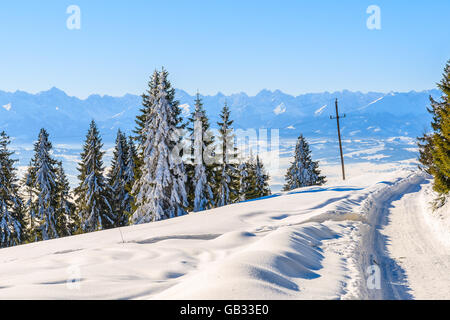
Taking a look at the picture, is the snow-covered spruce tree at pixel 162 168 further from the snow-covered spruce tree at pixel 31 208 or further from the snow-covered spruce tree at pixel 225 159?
the snow-covered spruce tree at pixel 31 208

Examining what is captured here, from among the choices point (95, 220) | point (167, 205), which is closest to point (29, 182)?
point (95, 220)

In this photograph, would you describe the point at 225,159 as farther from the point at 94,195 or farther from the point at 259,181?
the point at 259,181

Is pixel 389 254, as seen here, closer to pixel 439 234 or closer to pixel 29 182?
pixel 439 234

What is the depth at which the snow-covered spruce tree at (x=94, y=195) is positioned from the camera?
35.0 m

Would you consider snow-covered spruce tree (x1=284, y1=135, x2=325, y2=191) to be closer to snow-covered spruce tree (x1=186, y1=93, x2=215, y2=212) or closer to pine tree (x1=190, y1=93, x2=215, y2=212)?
snow-covered spruce tree (x1=186, y1=93, x2=215, y2=212)

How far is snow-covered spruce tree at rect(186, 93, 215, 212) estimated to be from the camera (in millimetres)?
29875

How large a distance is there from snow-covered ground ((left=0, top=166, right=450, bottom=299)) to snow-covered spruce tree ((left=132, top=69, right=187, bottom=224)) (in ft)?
41.1

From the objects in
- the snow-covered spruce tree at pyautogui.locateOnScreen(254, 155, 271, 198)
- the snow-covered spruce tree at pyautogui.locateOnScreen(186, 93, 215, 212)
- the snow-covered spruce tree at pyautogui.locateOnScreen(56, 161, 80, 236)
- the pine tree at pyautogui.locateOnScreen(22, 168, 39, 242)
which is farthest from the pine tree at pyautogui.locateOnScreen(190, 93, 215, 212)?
the snow-covered spruce tree at pyautogui.locateOnScreen(254, 155, 271, 198)

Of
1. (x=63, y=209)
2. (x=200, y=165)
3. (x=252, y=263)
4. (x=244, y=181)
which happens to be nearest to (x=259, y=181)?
(x=244, y=181)

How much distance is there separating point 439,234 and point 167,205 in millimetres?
20113

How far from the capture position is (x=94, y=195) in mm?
35156

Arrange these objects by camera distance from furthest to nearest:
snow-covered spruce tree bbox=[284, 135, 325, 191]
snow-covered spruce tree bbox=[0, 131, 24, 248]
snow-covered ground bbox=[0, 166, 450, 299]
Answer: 1. snow-covered spruce tree bbox=[284, 135, 325, 191]
2. snow-covered spruce tree bbox=[0, 131, 24, 248]
3. snow-covered ground bbox=[0, 166, 450, 299]

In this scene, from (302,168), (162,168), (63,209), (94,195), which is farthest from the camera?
(302,168)

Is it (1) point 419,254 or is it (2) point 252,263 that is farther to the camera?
(1) point 419,254
